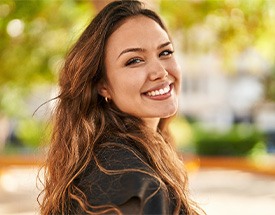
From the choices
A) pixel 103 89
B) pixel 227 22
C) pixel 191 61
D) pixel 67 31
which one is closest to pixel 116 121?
pixel 103 89

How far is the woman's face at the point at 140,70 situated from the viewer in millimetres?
2379

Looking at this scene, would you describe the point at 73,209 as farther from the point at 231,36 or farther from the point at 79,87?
the point at 231,36

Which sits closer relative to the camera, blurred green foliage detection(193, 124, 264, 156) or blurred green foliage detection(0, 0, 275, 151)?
blurred green foliage detection(0, 0, 275, 151)

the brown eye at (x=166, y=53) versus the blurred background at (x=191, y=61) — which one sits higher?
the blurred background at (x=191, y=61)

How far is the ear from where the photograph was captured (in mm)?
2514

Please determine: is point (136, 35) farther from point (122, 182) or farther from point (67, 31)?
point (67, 31)

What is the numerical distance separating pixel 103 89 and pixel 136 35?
25 centimetres

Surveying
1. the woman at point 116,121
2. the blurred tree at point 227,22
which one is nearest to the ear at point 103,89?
the woman at point 116,121

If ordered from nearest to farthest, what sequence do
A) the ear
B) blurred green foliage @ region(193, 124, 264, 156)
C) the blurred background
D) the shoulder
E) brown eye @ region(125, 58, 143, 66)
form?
1. the shoulder
2. brown eye @ region(125, 58, 143, 66)
3. the ear
4. the blurred background
5. blurred green foliage @ region(193, 124, 264, 156)

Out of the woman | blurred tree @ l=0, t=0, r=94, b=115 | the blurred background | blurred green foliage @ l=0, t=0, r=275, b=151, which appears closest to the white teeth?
the woman

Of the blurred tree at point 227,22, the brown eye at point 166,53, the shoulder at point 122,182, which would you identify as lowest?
the shoulder at point 122,182

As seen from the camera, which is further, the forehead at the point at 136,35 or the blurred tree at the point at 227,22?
the blurred tree at the point at 227,22

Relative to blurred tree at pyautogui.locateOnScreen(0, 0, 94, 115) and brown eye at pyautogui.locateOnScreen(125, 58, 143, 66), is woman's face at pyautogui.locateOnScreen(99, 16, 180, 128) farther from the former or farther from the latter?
blurred tree at pyautogui.locateOnScreen(0, 0, 94, 115)

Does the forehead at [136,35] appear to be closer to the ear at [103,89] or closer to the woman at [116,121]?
the woman at [116,121]
